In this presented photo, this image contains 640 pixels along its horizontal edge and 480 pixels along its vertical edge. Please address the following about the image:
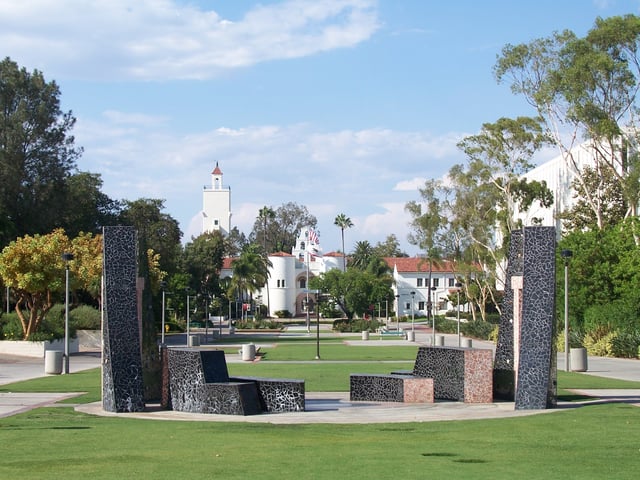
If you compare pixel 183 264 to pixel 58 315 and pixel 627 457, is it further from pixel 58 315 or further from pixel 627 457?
pixel 627 457

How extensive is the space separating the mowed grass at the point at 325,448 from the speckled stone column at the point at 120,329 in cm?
99

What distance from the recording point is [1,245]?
54.9 m

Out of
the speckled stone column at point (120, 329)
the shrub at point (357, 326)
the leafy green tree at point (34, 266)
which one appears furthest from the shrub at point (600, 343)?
the shrub at point (357, 326)

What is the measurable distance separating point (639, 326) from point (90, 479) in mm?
37708

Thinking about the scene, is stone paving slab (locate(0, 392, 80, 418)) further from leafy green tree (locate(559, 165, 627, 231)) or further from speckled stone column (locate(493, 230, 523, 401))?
leafy green tree (locate(559, 165, 627, 231))

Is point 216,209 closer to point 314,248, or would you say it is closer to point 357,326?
point 314,248

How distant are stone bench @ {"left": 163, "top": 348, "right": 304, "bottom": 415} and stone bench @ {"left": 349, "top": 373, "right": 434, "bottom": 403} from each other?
8.71 ft

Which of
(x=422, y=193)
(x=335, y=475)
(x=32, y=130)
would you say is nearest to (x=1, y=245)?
(x=32, y=130)

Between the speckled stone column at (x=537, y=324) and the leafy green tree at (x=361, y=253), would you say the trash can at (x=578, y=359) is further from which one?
the leafy green tree at (x=361, y=253)

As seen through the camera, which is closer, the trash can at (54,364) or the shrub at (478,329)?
the trash can at (54,364)

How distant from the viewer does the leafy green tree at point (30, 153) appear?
197 feet

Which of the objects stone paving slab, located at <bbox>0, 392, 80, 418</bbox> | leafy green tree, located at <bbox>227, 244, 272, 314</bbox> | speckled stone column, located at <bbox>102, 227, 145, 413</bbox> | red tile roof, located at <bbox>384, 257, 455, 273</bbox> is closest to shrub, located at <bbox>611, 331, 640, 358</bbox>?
stone paving slab, located at <bbox>0, 392, 80, 418</bbox>

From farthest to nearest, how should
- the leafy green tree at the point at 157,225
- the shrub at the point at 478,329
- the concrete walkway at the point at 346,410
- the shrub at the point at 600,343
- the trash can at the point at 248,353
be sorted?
the leafy green tree at the point at 157,225 < the shrub at the point at 478,329 < the shrub at the point at 600,343 < the trash can at the point at 248,353 < the concrete walkway at the point at 346,410

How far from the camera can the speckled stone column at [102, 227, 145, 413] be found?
18.5m
